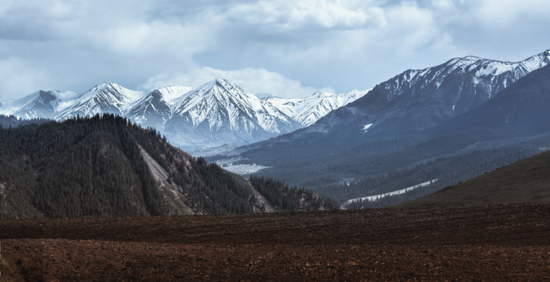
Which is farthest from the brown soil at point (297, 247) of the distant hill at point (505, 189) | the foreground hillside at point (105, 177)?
the foreground hillside at point (105, 177)

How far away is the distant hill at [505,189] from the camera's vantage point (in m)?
43.8

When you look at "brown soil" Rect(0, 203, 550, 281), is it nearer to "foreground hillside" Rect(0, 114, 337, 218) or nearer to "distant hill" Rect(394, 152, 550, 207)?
"distant hill" Rect(394, 152, 550, 207)

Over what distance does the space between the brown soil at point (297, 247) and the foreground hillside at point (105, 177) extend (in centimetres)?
7739

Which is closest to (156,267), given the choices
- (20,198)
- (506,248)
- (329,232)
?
(329,232)

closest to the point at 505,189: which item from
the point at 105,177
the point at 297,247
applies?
the point at 297,247

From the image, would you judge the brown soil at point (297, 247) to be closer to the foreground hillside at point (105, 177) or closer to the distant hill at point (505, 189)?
the distant hill at point (505, 189)

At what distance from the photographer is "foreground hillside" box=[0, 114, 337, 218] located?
107 metres

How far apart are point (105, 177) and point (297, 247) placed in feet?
333

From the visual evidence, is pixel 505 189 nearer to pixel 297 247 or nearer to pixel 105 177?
pixel 297 247

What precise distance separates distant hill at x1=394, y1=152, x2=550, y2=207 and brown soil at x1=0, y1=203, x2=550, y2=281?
804 centimetres

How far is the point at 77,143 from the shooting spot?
426 ft

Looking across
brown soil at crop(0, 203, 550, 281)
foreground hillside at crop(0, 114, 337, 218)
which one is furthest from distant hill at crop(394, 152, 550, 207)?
foreground hillside at crop(0, 114, 337, 218)

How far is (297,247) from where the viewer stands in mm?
26969

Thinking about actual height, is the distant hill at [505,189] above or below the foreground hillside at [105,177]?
below
